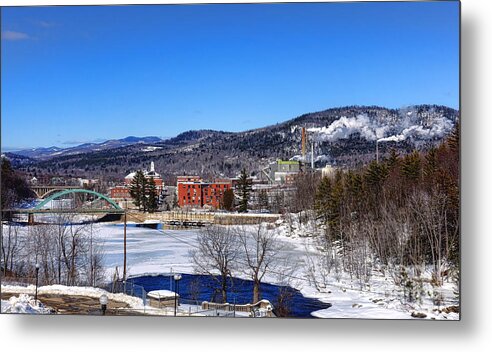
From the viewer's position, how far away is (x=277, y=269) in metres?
5.41

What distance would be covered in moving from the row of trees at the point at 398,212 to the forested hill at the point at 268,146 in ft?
0.51

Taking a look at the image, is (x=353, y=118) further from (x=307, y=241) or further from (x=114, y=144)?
(x=114, y=144)

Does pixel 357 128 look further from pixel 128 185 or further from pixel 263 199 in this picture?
pixel 128 185

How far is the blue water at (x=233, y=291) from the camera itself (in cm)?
521

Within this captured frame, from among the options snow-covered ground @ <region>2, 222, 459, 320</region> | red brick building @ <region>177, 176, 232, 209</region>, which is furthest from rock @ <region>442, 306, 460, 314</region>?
red brick building @ <region>177, 176, 232, 209</region>

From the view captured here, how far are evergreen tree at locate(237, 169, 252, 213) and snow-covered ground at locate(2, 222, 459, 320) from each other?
0.34 m

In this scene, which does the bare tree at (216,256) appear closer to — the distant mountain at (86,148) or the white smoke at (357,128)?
the distant mountain at (86,148)

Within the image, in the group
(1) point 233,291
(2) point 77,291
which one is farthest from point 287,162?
(2) point 77,291

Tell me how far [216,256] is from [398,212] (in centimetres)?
150

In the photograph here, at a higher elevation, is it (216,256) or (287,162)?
(287,162)

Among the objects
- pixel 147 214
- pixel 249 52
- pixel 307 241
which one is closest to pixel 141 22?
pixel 249 52

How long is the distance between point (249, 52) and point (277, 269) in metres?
1.78

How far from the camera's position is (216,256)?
5457 millimetres

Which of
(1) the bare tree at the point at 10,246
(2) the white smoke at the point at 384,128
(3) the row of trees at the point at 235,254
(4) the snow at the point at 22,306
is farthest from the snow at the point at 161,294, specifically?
(2) the white smoke at the point at 384,128
